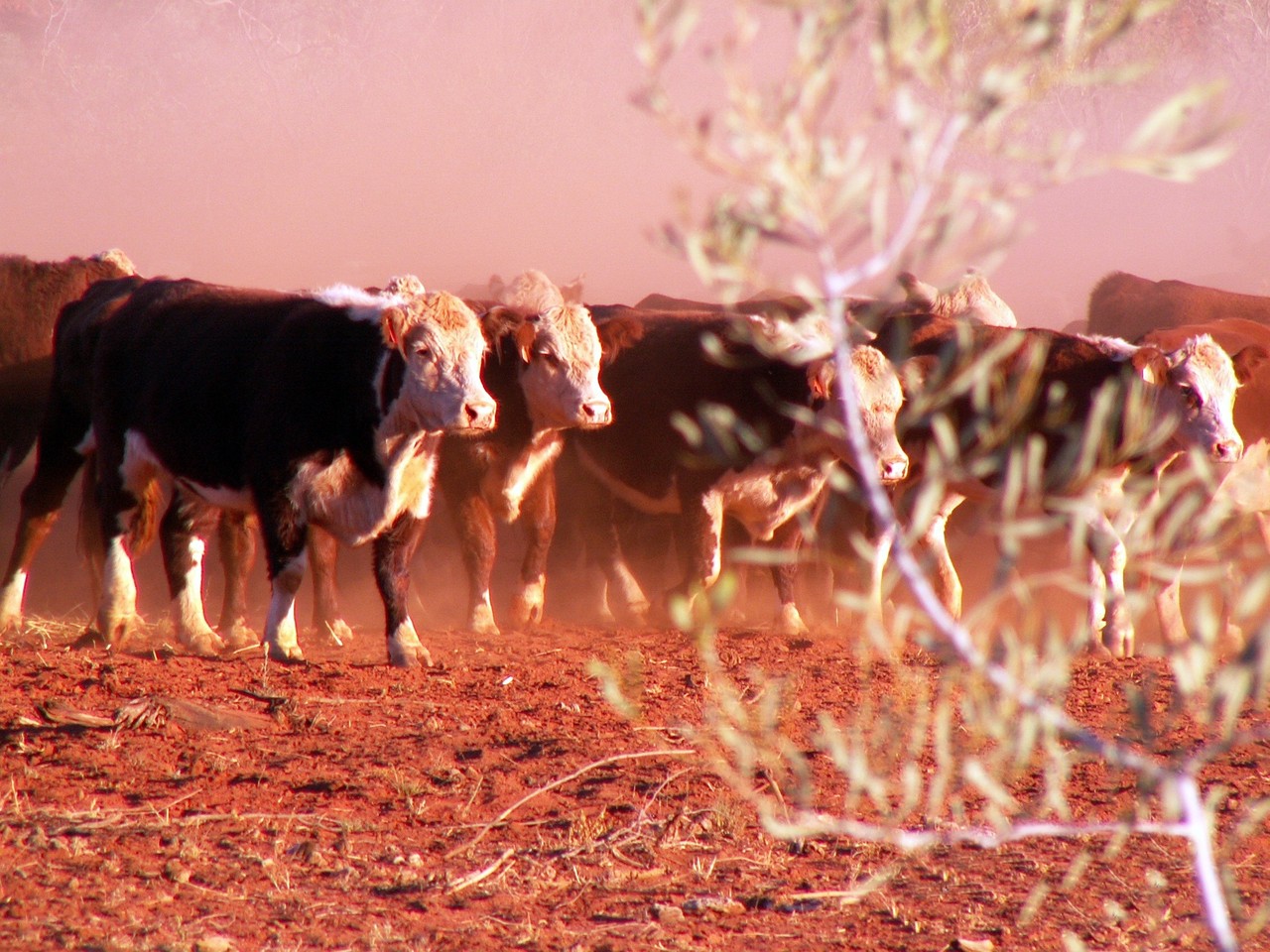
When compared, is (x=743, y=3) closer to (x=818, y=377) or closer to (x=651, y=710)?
(x=651, y=710)

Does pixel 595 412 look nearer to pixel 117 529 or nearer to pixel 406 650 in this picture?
pixel 406 650

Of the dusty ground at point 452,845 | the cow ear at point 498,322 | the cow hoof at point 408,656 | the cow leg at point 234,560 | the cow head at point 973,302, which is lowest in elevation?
the dusty ground at point 452,845

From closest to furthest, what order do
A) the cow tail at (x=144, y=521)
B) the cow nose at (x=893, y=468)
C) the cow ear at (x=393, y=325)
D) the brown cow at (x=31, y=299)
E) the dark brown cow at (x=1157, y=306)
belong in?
the cow ear at (x=393, y=325), the cow nose at (x=893, y=468), the cow tail at (x=144, y=521), the brown cow at (x=31, y=299), the dark brown cow at (x=1157, y=306)

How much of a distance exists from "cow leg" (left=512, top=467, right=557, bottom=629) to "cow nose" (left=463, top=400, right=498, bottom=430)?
7.71 ft

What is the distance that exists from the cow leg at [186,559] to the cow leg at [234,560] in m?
0.25

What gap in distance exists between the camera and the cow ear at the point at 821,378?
7656 mm

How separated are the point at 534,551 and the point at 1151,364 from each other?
3799 mm

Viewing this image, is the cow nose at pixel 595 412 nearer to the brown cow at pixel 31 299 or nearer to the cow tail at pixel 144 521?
the cow tail at pixel 144 521

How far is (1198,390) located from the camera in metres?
8.14

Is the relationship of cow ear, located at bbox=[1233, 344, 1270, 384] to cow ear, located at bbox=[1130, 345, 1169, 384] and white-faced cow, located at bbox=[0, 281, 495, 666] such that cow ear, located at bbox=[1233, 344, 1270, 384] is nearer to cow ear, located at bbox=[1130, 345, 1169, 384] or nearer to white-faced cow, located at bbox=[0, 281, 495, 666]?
cow ear, located at bbox=[1130, 345, 1169, 384]

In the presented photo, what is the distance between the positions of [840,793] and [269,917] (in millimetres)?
2070

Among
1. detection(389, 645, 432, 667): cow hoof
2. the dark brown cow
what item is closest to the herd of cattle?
detection(389, 645, 432, 667): cow hoof

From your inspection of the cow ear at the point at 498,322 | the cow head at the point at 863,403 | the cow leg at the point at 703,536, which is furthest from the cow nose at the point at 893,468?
the cow ear at the point at 498,322

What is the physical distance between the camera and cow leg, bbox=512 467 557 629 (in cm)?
888
